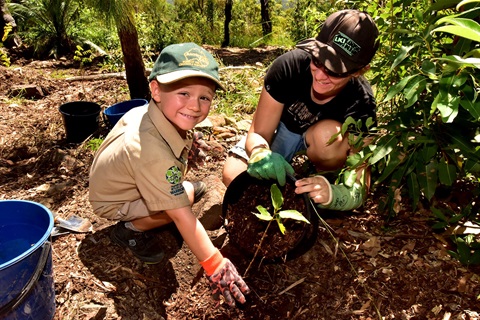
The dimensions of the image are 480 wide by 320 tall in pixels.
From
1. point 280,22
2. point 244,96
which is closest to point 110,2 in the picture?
point 244,96

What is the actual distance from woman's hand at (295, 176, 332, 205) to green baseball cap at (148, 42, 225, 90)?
602 mm

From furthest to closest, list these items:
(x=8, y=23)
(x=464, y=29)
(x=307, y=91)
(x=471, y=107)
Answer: (x=8, y=23) < (x=307, y=91) < (x=471, y=107) < (x=464, y=29)

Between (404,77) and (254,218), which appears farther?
(254,218)

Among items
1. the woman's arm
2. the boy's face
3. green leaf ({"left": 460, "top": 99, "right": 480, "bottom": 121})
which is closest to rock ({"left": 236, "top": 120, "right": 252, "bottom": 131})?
the woman's arm

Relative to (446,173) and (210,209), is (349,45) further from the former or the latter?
(210,209)

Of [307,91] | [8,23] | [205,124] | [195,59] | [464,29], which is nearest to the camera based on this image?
[464,29]

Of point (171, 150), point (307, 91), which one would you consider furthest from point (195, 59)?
point (307, 91)

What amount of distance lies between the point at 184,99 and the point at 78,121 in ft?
6.30

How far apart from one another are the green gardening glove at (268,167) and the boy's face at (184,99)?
343mm

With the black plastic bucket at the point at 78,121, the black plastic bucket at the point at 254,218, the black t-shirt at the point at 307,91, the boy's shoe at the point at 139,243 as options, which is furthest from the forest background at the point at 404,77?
the boy's shoe at the point at 139,243

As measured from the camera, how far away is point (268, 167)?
1799 millimetres

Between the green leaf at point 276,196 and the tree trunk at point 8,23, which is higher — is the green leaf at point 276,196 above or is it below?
above

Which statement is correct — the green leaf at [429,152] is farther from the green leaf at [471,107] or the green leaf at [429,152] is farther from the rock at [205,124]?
the rock at [205,124]

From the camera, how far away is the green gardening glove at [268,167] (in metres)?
1.81
